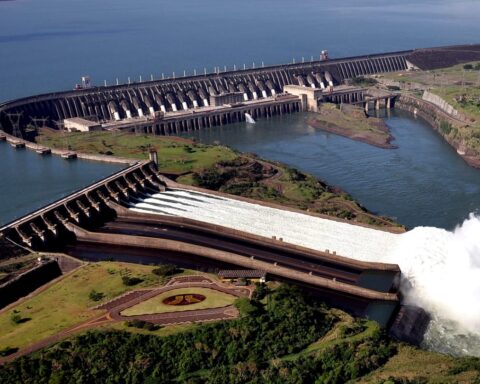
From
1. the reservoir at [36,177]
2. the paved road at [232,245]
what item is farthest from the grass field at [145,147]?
the paved road at [232,245]

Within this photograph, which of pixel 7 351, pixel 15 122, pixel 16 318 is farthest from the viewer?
pixel 15 122

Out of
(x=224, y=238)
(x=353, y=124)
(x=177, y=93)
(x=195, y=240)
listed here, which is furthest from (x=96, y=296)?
(x=177, y=93)

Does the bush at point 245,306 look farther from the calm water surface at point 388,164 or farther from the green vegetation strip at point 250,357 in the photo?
the calm water surface at point 388,164

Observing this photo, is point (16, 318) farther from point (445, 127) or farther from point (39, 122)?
point (445, 127)

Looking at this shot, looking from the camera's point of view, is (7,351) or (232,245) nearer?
(7,351)

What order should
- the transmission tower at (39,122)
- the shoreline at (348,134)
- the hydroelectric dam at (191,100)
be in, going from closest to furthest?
the shoreline at (348,134) → the transmission tower at (39,122) → the hydroelectric dam at (191,100)

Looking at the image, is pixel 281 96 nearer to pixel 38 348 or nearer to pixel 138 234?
pixel 138 234

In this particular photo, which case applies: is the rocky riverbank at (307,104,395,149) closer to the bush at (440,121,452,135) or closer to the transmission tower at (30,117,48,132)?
the bush at (440,121,452,135)
